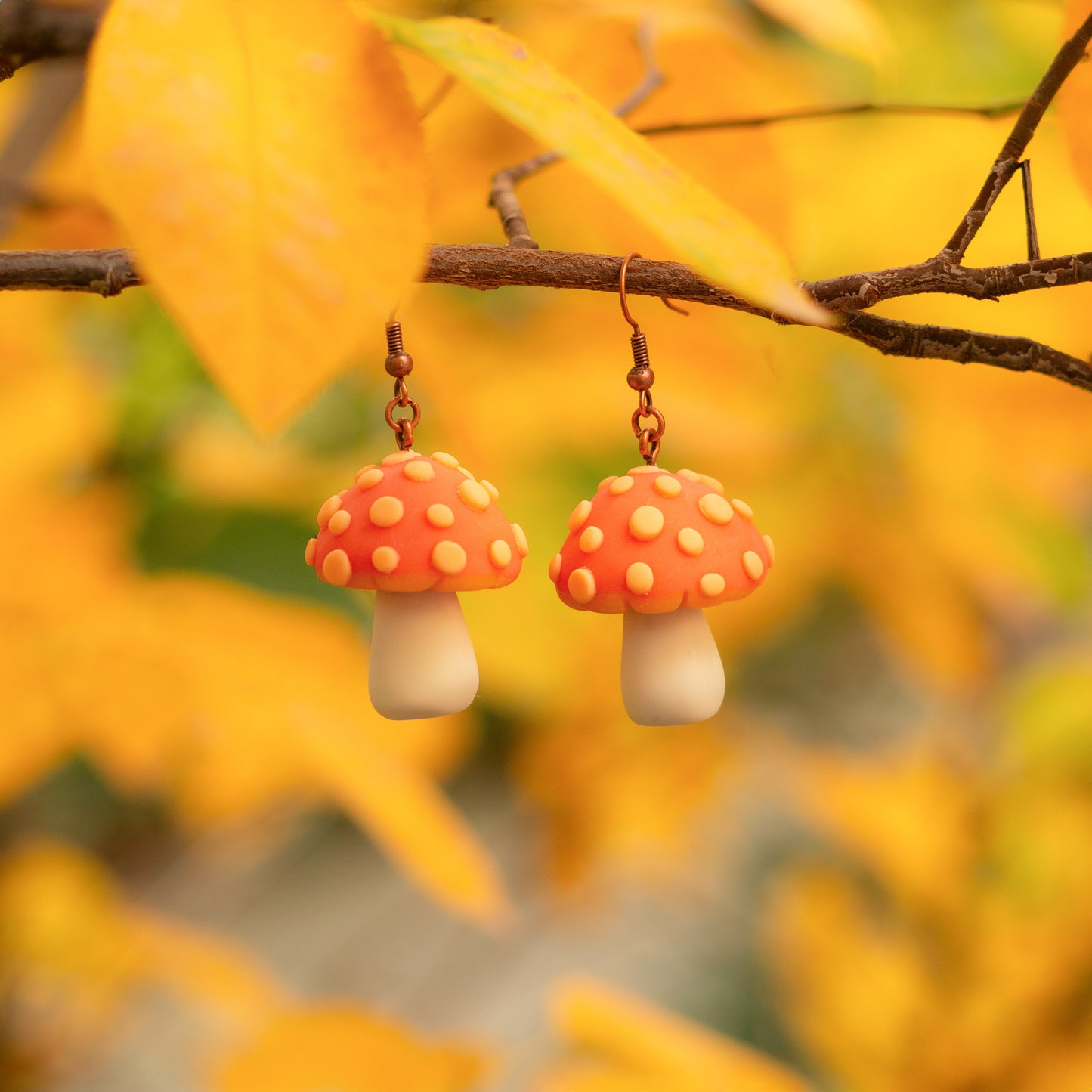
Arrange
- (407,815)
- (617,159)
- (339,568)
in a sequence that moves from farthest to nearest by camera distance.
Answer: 1. (407,815)
2. (339,568)
3. (617,159)

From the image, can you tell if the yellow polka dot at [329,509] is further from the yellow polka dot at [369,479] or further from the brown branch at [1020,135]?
the brown branch at [1020,135]

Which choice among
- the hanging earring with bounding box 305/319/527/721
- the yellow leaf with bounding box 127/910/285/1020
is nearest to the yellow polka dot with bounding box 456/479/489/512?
the hanging earring with bounding box 305/319/527/721

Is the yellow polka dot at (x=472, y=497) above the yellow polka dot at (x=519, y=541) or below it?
above

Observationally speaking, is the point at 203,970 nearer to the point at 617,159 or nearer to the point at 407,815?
the point at 407,815

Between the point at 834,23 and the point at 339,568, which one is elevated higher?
the point at 834,23

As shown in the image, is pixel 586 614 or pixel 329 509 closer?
pixel 329 509

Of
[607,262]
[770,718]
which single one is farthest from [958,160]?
[770,718]

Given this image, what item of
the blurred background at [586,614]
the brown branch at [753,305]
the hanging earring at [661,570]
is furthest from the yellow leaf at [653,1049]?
the brown branch at [753,305]

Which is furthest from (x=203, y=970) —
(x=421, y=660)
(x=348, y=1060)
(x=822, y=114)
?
(x=822, y=114)
